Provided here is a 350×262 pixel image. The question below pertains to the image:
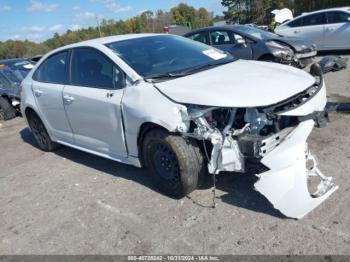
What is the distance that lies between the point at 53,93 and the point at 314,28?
10.5 metres

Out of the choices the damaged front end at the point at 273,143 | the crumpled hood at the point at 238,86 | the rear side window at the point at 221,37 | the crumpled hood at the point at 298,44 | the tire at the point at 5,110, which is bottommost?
the tire at the point at 5,110

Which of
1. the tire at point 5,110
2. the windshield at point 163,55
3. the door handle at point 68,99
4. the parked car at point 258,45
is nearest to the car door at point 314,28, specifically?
the parked car at point 258,45

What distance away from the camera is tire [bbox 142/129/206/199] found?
3.76m

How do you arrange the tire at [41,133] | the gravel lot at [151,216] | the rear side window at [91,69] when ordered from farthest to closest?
1. the tire at [41,133]
2. the rear side window at [91,69]
3. the gravel lot at [151,216]

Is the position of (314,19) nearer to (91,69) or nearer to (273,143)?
(91,69)

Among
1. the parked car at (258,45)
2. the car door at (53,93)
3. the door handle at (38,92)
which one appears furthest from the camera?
the parked car at (258,45)

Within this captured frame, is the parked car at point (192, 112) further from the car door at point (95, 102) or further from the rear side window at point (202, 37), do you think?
the rear side window at point (202, 37)

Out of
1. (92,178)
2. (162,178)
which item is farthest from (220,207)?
(92,178)

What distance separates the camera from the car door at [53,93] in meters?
5.25

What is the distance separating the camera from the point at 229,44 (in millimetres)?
10055

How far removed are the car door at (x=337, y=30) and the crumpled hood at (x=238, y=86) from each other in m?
9.30


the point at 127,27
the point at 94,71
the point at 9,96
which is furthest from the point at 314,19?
the point at 127,27

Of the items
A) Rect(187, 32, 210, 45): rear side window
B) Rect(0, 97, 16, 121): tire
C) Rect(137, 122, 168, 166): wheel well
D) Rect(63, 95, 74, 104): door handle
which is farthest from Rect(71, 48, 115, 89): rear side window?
Rect(187, 32, 210, 45): rear side window

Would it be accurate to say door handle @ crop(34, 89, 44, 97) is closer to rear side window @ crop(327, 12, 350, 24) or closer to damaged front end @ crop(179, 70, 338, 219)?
damaged front end @ crop(179, 70, 338, 219)
